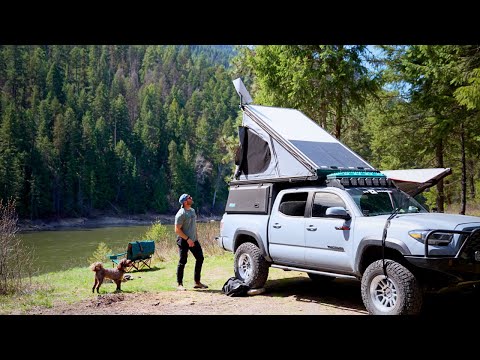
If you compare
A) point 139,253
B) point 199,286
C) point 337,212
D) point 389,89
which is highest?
point 389,89

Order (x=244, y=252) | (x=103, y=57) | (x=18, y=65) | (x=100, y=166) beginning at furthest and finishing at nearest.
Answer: (x=103, y=57) < (x=18, y=65) < (x=100, y=166) < (x=244, y=252)

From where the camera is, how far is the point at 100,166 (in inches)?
3150

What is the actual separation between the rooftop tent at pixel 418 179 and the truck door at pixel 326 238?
582cm

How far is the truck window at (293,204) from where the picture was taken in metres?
7.99

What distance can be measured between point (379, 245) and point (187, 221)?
4.26 metres

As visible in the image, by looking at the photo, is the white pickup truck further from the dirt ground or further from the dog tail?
the dog tail

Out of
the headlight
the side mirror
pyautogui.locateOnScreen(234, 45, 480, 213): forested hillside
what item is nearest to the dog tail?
the side mirror

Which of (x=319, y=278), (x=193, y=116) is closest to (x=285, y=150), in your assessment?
A: (x=319, y=278)

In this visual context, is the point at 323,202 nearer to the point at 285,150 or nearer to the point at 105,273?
the point at 285,150

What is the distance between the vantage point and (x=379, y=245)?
632cm

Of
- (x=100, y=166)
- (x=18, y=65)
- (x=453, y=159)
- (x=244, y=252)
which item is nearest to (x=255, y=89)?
(x=453, y=159)
